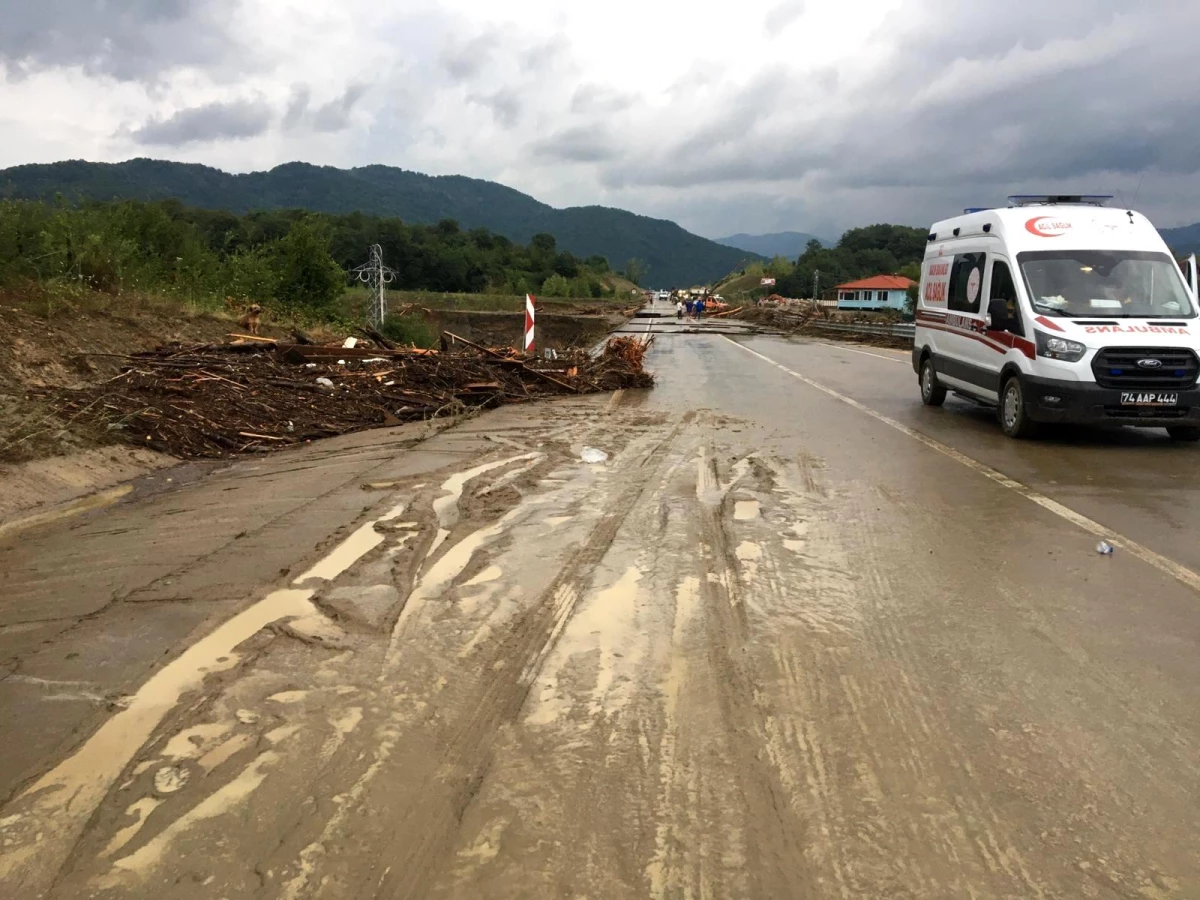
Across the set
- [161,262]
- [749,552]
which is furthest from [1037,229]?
[161,262]

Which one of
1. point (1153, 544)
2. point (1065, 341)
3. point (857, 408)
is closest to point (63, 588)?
point (1153, 544)

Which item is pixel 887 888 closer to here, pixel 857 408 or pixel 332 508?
pixel 332 508

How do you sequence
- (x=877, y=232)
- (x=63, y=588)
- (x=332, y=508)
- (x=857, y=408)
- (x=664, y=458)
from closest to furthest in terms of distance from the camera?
(x=63, y=588) → (x=332, y=508) → (x=664, y=458) → (x=857, y=408) → (x=877, y=232)

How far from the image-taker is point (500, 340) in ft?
180

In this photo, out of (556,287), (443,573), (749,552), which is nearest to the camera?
(443,573)

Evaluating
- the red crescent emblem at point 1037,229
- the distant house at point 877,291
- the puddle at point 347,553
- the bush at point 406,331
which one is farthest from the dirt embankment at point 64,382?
the distant house at point 877,291

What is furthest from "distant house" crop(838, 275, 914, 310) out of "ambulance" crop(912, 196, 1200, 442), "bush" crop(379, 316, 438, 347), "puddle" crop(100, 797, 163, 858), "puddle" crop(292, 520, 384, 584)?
"puddle" crop(100, 797, 163, 858)

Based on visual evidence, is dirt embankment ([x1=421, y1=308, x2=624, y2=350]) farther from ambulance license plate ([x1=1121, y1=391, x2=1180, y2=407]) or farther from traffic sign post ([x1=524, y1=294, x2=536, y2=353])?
ambulance license plate ([x1=1121, y1=391, x2=1180, y2=407])

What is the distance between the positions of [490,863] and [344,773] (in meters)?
0.72

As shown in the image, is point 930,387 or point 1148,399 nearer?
point 1148,399

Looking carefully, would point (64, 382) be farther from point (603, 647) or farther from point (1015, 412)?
point (1015, 412)

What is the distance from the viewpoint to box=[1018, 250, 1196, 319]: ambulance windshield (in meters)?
9.73

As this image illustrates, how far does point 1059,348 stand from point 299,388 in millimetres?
9495

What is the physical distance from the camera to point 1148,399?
9.10 metres
